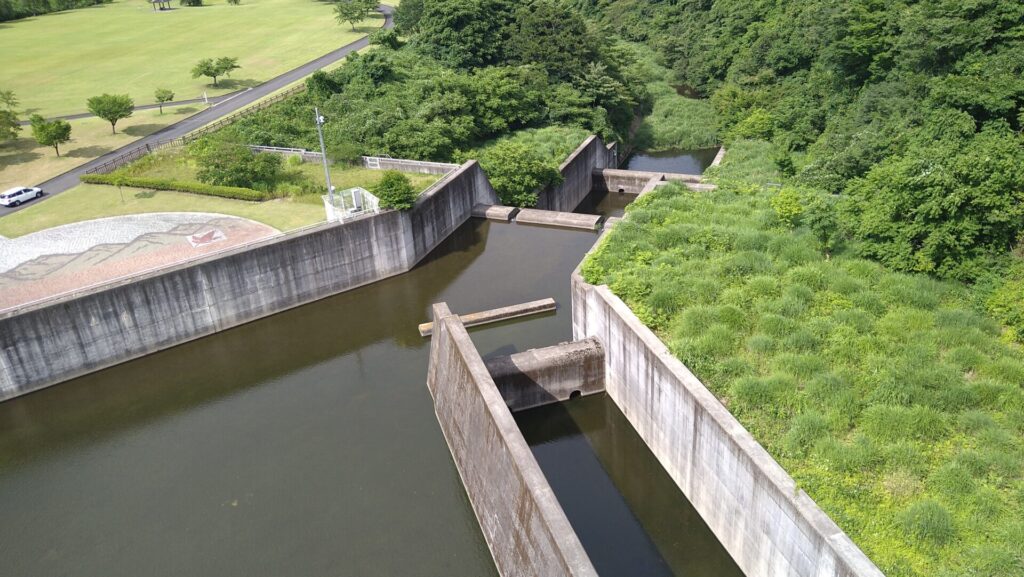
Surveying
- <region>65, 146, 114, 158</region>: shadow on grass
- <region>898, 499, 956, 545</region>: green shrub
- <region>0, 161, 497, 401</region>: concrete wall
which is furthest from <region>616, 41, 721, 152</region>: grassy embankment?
<region>898, 499, 956, 545</region>: green shrub

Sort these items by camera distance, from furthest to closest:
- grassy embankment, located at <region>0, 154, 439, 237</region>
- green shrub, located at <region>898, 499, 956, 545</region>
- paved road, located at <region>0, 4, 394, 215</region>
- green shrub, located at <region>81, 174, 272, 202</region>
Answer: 1. paved road, located at <region>0, 4, 394, 215</region>
2. green shrub, located at <region>81, 174, 272, 202</region>
3. grassy embankment, located at <region>0, 154, 439, 237</region>
4. green shrub, located at <region>898, 499, 956, 545</region>

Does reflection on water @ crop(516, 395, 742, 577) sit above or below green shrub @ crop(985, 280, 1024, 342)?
below

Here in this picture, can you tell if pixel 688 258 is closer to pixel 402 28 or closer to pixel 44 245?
pixel 44 245

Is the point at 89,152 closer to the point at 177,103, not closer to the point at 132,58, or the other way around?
the point at 177,103

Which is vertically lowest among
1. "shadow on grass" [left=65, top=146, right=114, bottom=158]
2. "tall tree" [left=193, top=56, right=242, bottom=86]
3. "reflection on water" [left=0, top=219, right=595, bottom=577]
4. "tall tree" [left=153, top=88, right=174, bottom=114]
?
"reflection on water" [left=0, top=219, right=595, bottom=577]

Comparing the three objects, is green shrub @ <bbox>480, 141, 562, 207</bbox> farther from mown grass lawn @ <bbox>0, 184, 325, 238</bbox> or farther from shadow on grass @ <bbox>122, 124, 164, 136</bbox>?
shadow on grass @ <bbox>122, 124, 164, 136</bbox>

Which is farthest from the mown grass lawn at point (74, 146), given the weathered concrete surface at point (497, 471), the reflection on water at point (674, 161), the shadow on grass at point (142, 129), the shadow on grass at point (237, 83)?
the reflection on water at point (674, 161)
